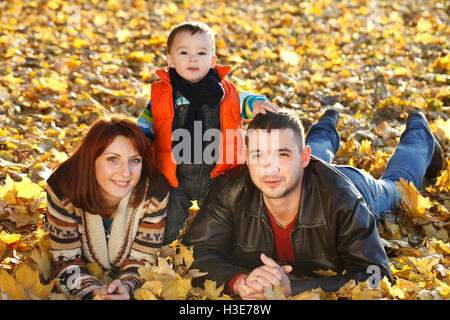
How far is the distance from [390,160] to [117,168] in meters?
2.13

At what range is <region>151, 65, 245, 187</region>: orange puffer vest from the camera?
273 centimetres

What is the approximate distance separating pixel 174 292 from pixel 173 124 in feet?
3.26

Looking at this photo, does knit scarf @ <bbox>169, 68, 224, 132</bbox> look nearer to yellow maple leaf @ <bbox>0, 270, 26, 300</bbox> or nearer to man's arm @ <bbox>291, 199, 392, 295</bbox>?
man's arm @ <bbox>291, 199, 392, 295</bbox>

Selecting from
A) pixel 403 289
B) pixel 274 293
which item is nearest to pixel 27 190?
pixel 274 293

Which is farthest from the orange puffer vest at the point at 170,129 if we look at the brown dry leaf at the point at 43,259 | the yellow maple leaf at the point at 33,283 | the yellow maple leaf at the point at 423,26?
the yellow maple leaf at the point at 423,26

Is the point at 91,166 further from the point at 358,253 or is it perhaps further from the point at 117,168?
the point at 358,253

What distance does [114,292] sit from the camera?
7.06 ft

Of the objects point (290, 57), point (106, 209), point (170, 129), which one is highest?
point (290, 57)

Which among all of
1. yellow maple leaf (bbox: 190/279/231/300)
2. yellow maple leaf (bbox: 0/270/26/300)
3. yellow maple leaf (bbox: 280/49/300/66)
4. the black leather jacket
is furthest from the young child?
yellow maple leaf (bbox: 280/49/300/66)

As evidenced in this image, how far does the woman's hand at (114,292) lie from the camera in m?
2.08

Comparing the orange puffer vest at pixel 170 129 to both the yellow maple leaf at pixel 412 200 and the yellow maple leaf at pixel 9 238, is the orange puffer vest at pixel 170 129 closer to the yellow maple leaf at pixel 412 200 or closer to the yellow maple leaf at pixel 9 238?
the yellow maple leaf at pixel 9 238

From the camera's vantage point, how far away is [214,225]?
2520 millimetres
